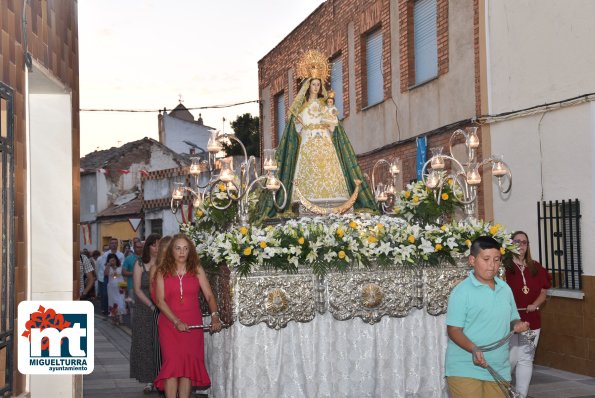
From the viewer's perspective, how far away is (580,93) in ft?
40.5

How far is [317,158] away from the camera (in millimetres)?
11703

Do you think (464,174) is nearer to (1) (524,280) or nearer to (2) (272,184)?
(1) (524,280)

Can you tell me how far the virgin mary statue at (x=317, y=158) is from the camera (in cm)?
1152

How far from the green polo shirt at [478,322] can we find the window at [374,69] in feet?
46.1

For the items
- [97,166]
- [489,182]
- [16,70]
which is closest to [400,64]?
[489,182]

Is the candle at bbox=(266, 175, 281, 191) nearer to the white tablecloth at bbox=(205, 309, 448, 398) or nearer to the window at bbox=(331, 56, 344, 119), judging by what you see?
the white tablecloth at bbox=(205, 309, 448, 398)

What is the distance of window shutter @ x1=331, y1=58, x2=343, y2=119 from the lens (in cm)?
2252

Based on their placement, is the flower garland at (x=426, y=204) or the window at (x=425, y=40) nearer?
the flower garland at (x=426, y=204)

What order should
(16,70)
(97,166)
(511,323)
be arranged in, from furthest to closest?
1. (97,166)
2. (16,70)
3. (511,323)

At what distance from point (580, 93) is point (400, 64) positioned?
653 cm

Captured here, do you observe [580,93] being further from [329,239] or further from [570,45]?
[329,239]

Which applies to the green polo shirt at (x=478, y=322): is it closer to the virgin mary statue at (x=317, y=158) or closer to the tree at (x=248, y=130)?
the virgin mary statue at (x=317, y=158)

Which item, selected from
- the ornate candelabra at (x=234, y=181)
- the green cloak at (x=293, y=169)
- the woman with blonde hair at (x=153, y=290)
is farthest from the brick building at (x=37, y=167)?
the green cloak at (x=293, y=169)

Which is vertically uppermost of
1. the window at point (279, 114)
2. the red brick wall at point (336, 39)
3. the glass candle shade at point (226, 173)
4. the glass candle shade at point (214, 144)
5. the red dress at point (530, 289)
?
the red brick wall at point (336, 39)
